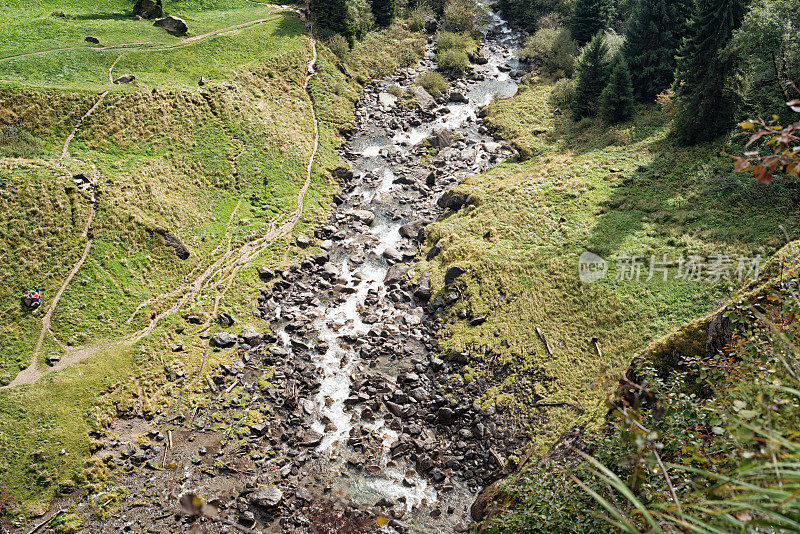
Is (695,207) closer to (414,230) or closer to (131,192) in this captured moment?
(414,230)

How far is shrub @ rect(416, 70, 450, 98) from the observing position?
51.9 metres

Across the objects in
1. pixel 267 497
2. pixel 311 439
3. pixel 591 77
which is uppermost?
pixel 591 77

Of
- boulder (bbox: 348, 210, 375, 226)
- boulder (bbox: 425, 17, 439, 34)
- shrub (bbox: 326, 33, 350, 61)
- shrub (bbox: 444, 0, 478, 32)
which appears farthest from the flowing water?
boulder (bbox: 425, 17, 439, 34)

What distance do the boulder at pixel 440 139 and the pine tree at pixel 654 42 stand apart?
17272 millimetres

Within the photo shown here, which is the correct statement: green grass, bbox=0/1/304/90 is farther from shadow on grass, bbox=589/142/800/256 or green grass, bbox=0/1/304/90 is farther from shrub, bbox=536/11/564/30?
shadow on grass, bbox=589/142/800/256

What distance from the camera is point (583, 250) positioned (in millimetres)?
29281

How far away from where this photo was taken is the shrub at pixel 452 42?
5906 centimetres

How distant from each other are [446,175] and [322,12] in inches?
1005

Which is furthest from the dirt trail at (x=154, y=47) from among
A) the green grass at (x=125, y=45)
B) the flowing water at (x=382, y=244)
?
the flowing water at (x=382, y=244)

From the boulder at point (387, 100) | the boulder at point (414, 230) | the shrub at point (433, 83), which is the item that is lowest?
the boulder at point (414, 230)

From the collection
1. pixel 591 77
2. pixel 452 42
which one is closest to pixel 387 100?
pixel 452 42

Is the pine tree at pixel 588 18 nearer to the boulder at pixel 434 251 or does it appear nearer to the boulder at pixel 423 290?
the boulder at pixel 434 251

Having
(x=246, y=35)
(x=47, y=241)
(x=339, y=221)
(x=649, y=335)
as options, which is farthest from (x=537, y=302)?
(x=246, y=35)

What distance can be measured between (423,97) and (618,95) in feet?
59.7
